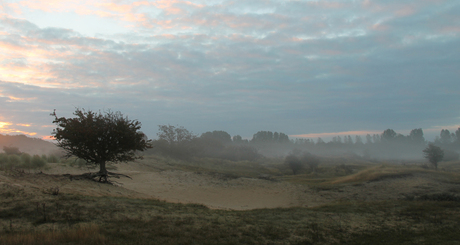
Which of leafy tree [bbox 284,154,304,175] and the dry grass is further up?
the dry grass

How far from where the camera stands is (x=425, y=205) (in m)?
14.6

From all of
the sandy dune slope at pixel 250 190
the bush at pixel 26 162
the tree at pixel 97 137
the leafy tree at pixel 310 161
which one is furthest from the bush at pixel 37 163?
the leafy tree at pixel 310 161

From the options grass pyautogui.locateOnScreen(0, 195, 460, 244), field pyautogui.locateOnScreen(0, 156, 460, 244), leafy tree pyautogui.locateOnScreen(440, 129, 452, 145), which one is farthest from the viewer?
leafy tree pyautogui.locateOnScreen(440, 129, 452, 145)

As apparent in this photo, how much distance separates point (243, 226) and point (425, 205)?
12.5 m

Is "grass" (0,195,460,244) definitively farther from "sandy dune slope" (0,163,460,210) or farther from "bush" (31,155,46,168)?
"bush" (31,155,46,168)

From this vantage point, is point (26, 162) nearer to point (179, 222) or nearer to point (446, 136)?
point (179, 222)

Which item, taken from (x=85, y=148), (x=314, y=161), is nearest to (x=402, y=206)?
(x=85, y=148)

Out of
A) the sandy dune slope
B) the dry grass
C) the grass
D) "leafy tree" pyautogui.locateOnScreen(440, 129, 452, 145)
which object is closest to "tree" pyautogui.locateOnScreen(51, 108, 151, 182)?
the sandy dune slope

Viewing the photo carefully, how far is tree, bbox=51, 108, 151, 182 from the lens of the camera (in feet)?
58.6

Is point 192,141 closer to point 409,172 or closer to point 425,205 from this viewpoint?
point 409,172

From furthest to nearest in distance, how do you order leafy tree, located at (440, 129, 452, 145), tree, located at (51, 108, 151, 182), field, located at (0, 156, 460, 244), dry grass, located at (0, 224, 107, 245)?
leafy tree, located at (440, 129, 452, 145)
tree, located at (51, 108, 151, 182)
field, located at (0, 156, 460, 244)
dry grass, located at (0, 224, 107, 245)

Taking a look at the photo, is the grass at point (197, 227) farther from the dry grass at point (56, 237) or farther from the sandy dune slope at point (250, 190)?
the sandy dune slope at point (250, 190)

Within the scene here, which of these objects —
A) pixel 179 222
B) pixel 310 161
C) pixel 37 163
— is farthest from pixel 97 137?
pixel 310 161

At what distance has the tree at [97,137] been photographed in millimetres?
17859
